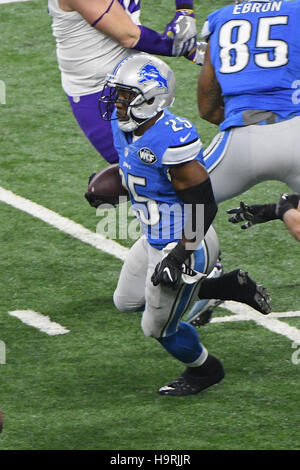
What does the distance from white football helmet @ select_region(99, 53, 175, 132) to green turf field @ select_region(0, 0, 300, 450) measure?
130 centimetres

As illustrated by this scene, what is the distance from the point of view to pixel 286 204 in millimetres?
5613

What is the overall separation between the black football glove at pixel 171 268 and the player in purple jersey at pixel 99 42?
1797 mm

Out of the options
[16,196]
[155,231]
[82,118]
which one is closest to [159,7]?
[16,196]

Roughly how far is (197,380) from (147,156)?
1.15 meters

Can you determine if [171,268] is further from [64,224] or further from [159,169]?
[64,224]

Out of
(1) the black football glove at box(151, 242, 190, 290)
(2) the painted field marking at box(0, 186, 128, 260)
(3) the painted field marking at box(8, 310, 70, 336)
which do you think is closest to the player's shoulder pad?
(1) the black football glove at box(151, 242, 190, 290)

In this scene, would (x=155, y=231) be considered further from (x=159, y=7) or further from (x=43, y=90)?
(x=159, y=7)

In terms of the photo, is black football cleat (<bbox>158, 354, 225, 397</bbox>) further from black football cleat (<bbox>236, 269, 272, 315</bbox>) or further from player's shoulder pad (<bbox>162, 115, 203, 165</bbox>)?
player's shoulder pad (<bbox>162, 115, 203, 165</bbox>)

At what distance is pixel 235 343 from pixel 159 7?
6197 mm

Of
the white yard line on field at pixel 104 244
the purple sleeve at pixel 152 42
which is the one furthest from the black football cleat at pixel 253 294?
the purple sleeve at pixel 152 42

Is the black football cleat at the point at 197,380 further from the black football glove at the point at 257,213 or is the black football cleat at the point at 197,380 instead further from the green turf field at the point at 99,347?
the black football glove at the point at 257,213

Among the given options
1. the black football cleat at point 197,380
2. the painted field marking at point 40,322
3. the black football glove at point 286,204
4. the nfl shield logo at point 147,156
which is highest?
the nfl shield logo at point 147,156

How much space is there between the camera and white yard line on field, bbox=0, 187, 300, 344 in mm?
6555

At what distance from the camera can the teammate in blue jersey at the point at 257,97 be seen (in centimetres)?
607
